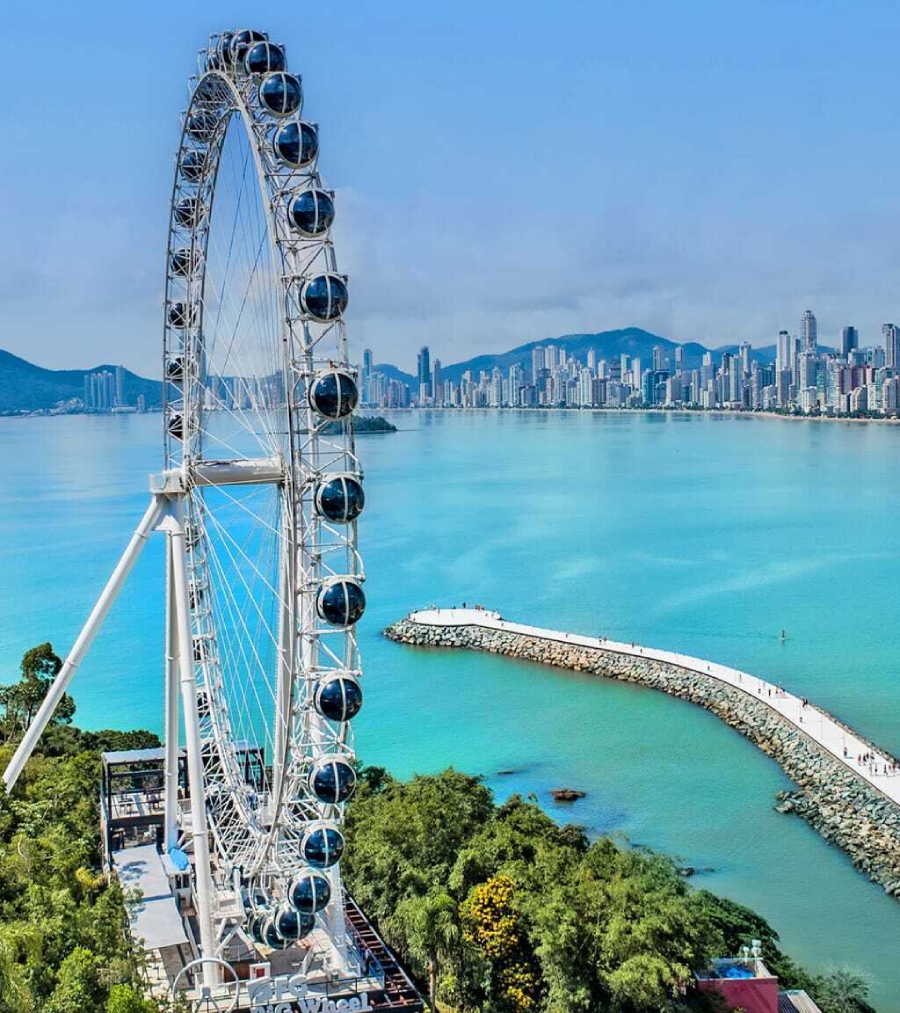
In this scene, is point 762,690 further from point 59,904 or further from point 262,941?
point 59,904

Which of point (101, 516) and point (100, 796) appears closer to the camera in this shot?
point (100, 796)

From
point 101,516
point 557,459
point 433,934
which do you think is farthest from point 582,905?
point 557,459

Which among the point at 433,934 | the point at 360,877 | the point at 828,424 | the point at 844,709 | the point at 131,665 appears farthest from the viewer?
the point at 828,424

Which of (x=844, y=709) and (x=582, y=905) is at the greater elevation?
(x=582, y=905)

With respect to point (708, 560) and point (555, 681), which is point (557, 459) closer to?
point (708, 560)

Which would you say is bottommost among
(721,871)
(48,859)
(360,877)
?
(721,871)
